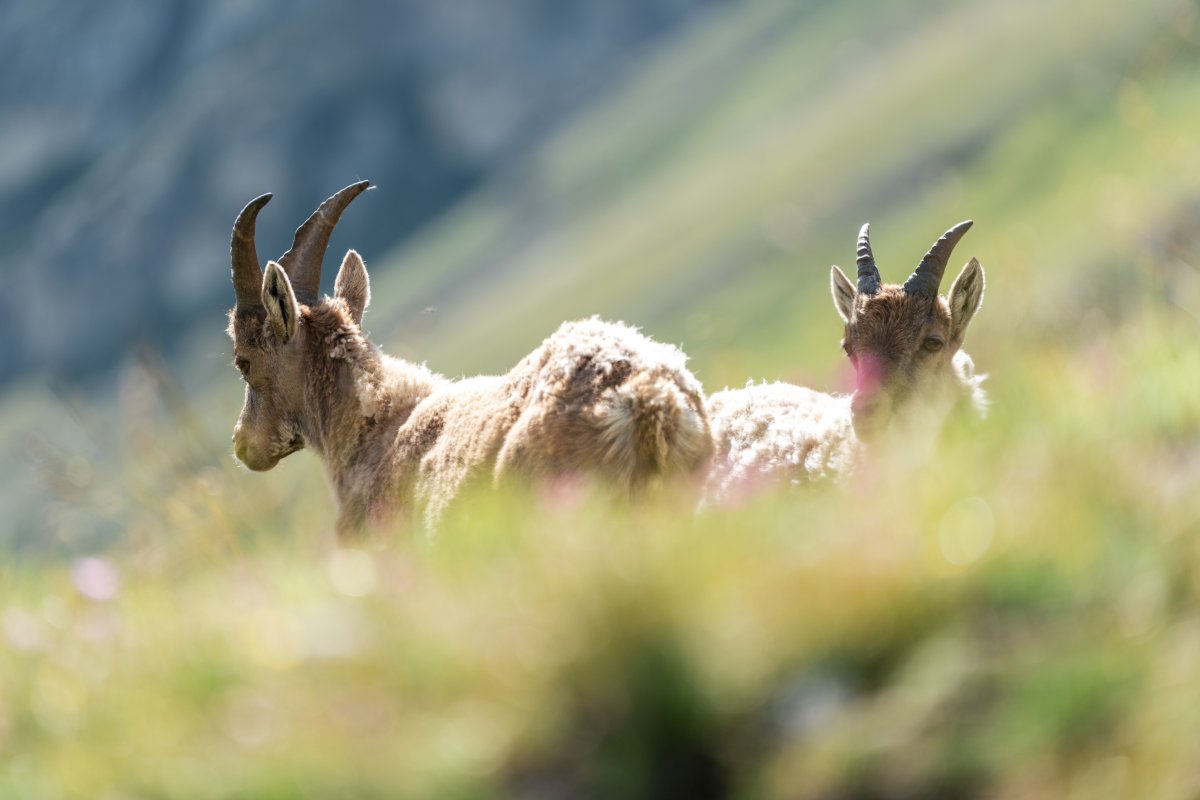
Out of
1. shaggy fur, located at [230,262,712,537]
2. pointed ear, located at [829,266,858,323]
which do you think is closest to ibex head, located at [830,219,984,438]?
pointed ear, located at [829,266,858,323]

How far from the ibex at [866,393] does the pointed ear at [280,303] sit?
12.4ft

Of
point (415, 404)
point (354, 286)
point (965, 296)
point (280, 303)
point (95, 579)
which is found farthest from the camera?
point (965, 296)

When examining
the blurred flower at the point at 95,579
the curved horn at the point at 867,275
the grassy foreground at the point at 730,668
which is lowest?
the grassy foreground at the point at 730,668

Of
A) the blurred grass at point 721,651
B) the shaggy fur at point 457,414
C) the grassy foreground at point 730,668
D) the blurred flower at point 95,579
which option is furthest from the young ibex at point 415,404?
the grassy foreground at point 730,668

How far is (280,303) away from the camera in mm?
12570

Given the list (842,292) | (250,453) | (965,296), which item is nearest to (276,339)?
(250,453)

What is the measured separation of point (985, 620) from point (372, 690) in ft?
6.01

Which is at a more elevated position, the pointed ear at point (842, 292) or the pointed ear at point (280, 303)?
the pointed ear at point (842, 292)

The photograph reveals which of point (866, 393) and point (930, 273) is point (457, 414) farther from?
point (930, 273)

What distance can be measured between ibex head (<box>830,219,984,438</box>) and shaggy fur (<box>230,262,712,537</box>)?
3.27 m

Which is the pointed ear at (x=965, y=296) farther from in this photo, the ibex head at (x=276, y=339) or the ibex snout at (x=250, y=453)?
the ibex snout at (x=250, y=453)

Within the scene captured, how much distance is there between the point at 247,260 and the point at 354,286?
1419mm

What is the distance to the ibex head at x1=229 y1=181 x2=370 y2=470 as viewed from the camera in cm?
1259

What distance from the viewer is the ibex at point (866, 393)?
12211mm
